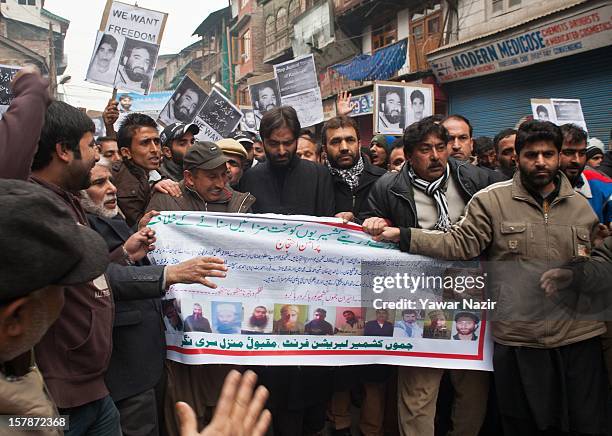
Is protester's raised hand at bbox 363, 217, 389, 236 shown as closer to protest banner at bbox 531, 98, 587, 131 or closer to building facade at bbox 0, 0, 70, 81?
protest banner at bbox 531, 98, 587, 131

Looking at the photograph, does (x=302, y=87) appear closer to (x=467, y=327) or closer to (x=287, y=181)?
(x=287, y=181)

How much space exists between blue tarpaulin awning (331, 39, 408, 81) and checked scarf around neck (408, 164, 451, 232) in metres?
13.6

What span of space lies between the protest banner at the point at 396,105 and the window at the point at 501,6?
23.1 ft

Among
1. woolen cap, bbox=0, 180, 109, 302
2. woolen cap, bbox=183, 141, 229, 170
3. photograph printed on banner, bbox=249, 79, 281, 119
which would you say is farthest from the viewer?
photograph printed on banner, bbox=249, 79, 281, 119

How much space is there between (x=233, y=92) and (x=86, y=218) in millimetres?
37466

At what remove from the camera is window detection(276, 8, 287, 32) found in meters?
28.3

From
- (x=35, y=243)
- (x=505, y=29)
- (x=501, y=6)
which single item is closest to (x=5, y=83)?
(x=35, y=243)

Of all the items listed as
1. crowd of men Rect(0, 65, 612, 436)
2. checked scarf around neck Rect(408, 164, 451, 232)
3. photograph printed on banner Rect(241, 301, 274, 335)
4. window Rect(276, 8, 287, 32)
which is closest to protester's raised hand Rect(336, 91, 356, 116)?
crowd of men Rect(0, 65, 612, 436)

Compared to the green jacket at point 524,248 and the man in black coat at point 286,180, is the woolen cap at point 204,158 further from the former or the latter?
the green jacket at point 524,248

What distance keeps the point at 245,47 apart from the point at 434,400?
1325 inches

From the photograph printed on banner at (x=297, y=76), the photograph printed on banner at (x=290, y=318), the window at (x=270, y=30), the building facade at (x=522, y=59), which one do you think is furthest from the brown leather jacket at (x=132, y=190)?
the window at (x=270, y=30)

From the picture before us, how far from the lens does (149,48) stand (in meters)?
6.30

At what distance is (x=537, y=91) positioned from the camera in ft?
40.0

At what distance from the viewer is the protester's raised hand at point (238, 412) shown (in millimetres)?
1097
